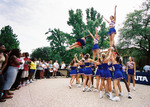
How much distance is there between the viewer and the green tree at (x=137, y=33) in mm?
18767

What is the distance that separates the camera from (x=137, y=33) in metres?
18.5

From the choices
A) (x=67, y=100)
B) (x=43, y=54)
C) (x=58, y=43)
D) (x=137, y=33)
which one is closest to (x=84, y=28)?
(x=58, y=43)

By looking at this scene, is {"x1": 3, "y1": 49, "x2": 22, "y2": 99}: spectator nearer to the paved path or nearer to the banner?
the paved path

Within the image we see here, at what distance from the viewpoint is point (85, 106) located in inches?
128

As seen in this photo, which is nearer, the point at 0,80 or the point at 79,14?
the point at 0,80

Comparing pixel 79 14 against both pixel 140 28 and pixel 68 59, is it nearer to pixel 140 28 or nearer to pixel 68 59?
pixel 68 59

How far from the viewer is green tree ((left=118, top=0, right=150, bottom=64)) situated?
18.8 m

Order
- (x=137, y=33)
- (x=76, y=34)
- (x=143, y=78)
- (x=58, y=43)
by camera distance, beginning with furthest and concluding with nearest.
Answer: (x=58, y=43) → (x=76, y=34) → (x=137, y=33) → (x=143, y=78)

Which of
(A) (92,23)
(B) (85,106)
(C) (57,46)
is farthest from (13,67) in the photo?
(C) (57,46)

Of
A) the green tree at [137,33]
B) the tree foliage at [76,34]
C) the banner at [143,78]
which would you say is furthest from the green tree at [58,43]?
the banner at [143,78]

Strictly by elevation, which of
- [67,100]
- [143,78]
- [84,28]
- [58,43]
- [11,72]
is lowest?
[67,100]

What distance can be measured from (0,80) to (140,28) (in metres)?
22.0

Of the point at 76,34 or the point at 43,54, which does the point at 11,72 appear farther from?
the point at 43,54

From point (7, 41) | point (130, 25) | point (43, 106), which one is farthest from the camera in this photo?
point (7, 41)
